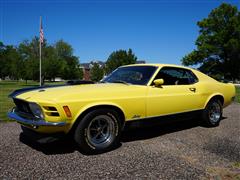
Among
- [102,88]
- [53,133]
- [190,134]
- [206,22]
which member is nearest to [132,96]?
[102,88]

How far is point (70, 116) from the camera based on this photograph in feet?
11.7

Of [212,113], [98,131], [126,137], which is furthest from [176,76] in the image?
[98,131]

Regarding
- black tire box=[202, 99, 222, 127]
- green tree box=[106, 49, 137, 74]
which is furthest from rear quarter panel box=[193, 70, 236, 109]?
green tree box=[106, 49, 137, 74]

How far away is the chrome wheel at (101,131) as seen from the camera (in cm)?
392

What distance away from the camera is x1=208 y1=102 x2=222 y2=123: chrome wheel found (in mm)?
5962

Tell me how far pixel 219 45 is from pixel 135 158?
4105cm

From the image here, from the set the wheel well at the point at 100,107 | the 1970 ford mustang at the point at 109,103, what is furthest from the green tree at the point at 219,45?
the wheel well at the point at 100,107

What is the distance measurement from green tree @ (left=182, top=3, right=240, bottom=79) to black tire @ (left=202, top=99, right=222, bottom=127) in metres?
35.5

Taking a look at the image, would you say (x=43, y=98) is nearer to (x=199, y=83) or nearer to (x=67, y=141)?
(x=67, y=141)

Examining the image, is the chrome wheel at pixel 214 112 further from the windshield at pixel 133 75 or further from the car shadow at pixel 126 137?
the windshield at pixel 133 75

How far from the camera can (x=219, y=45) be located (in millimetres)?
40375

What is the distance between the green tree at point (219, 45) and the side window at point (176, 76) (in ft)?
119

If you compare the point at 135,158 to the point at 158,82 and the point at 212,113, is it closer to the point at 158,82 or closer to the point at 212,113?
the point at 158,82

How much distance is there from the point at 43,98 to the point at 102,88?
1009 millimetres
